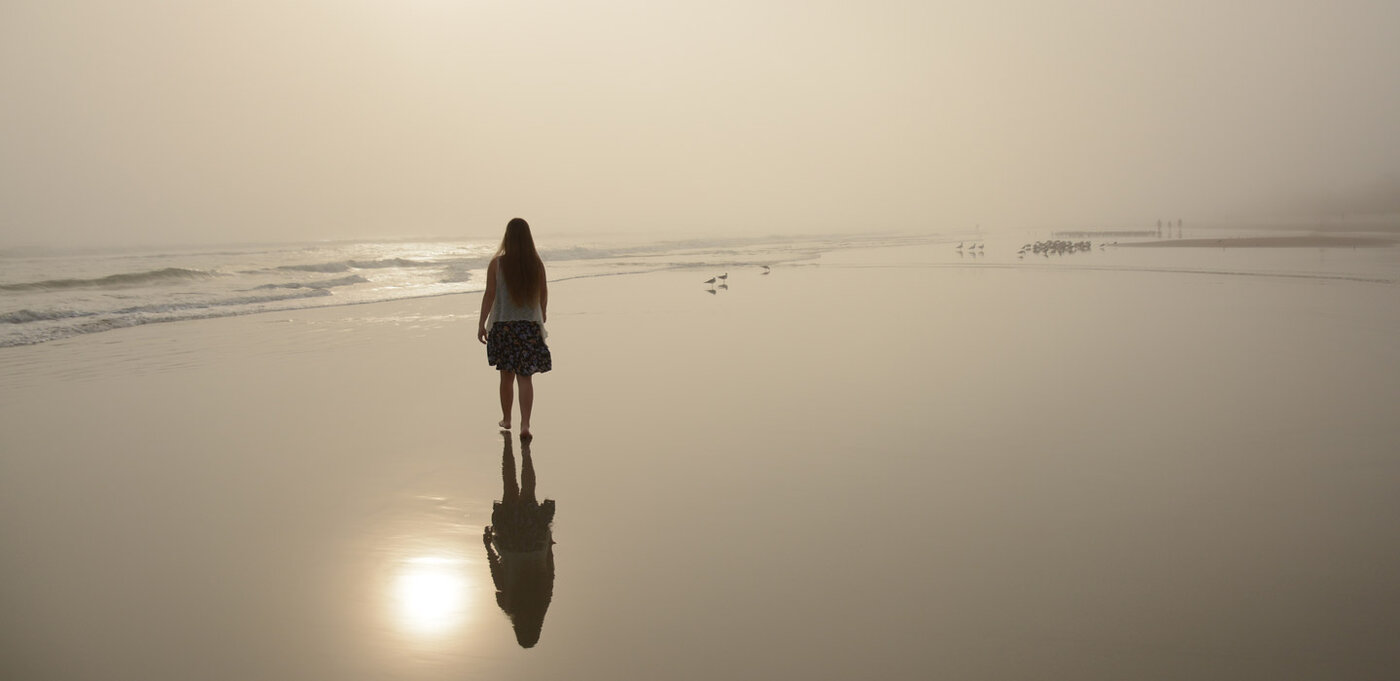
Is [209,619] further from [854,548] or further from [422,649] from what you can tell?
[854,548]

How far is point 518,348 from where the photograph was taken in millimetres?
6930

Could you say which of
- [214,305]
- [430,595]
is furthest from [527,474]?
[214,305]

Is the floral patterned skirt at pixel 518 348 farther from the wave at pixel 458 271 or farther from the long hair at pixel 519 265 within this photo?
the wave at pixel 458 271

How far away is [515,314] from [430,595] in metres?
3.46

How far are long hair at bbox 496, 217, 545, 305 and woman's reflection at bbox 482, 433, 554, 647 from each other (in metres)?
1.77

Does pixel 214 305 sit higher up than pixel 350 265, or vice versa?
pixel 350 265

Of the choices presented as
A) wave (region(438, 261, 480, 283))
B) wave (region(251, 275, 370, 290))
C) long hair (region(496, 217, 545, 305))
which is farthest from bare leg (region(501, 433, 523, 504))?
wave (region(438, 261, 480, 283))

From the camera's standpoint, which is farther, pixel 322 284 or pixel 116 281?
pixel 116 281

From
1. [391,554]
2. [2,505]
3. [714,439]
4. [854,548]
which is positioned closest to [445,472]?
[391,554]

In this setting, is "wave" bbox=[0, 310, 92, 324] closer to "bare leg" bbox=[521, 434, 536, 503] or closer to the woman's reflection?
"bare leg" bbox=[521, 434, 536, 503]

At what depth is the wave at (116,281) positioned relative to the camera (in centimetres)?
2561

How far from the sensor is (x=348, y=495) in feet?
17.2

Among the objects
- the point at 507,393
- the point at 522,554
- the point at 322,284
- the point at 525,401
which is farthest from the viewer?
the point at 322,284

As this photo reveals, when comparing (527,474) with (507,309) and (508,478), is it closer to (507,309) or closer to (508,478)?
(508,478)
